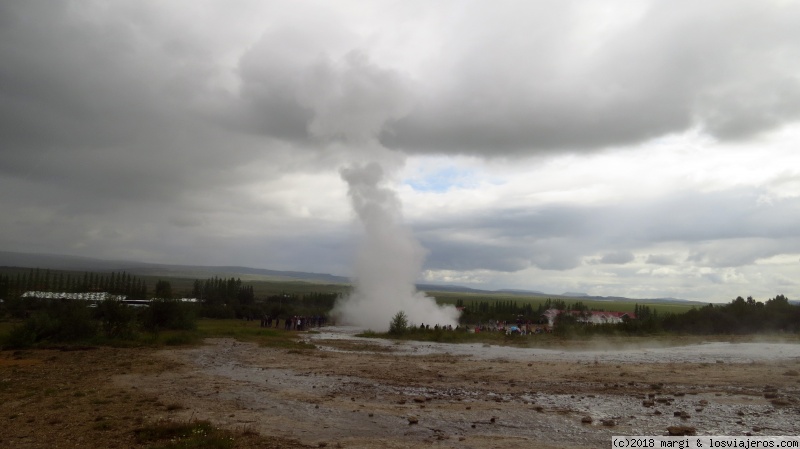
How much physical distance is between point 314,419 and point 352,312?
173ft

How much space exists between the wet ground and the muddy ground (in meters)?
0.05

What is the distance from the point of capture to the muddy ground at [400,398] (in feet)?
36.6

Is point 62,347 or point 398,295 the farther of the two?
point 398,295

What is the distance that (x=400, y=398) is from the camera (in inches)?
615

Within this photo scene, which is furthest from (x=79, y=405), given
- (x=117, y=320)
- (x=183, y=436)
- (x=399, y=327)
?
(x=399, y=327)

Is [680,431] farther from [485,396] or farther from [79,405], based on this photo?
[79,405]

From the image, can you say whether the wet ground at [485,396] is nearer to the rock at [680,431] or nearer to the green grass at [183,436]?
the rock at [680,431]

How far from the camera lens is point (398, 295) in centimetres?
5931

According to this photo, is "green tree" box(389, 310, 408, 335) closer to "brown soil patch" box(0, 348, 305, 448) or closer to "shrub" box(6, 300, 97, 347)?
"shrub" box(6, 300, 97, 347)

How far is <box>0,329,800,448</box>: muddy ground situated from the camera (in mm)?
11164

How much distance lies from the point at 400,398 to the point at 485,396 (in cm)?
260

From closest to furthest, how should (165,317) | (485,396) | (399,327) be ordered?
(485,396) < (165,317) < (399,327)

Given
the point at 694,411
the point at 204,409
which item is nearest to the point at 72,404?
the point at 204,409

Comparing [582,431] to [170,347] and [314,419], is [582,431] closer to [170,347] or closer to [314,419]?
[314,419]
